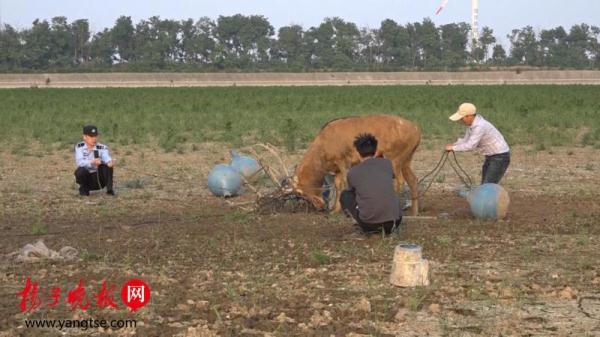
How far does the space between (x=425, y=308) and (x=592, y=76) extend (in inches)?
3538

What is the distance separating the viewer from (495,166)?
1310cm

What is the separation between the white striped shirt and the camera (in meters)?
12.8

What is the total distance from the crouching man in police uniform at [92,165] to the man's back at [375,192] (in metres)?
5.08

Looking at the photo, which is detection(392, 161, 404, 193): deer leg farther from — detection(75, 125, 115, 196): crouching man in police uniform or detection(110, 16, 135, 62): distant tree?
detection(110, 16, 135, 62): distant tree

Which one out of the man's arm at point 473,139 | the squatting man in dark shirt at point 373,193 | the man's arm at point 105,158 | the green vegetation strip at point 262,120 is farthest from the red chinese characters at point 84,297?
the green vegetation strip at point 262,120

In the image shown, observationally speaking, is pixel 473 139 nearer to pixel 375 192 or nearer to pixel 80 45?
pixel 375 192

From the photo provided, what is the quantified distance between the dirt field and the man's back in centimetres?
31

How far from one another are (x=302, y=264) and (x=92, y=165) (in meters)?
5.77

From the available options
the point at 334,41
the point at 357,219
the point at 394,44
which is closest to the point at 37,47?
the point at 334,41

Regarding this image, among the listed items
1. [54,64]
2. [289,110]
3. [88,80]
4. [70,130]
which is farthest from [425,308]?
[54,64]

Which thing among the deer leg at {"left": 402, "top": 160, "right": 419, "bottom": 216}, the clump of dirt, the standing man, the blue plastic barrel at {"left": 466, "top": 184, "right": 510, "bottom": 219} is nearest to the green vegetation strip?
the deer leg at {"left": 402, "top": 160, "right": 419, "bottom": 216}

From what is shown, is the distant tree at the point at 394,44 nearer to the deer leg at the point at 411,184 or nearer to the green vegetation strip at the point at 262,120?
the green vegetation strip at the point at 262,120

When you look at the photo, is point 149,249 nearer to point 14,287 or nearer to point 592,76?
point 14,287

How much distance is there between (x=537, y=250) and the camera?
33.3 feet
